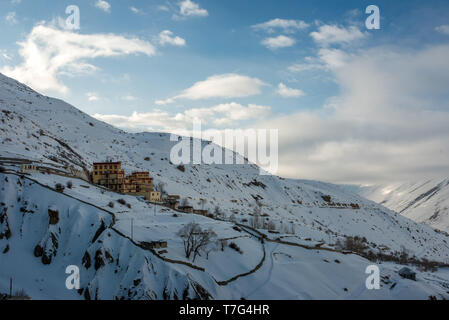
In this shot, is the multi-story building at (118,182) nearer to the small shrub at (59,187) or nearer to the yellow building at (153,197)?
the yellow building at (153,197)

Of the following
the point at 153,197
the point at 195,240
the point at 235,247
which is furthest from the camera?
the point at 153,197

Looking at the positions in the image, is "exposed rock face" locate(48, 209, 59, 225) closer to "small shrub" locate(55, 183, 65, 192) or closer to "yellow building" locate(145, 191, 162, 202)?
"small shrub" locate(55, 183, 65, 192)

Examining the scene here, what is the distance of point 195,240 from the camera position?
144 feet

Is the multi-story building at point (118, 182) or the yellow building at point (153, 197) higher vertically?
the multi-story building at point (118, 182)

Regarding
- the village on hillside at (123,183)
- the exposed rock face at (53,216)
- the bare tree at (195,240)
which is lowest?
the bare tree at (195,240)

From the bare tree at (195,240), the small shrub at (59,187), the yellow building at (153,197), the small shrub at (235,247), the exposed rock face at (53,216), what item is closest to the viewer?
the exposed rock face at (53,216)

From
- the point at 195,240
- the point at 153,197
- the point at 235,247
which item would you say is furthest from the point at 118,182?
the point at 235,247

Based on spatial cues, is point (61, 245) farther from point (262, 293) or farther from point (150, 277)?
point (262, 293)

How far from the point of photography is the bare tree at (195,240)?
43.2m

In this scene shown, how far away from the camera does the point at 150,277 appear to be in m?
36.0

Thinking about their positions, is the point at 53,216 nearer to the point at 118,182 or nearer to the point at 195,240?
the point at 195,240

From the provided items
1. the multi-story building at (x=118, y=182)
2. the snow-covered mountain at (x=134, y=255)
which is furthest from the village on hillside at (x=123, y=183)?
the snow-covered mountain at (x=134, y=255)

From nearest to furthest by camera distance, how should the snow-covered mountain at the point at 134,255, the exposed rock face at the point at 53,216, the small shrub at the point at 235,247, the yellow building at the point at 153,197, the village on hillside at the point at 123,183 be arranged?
the snow-covered mountain at the point at 134,255 → the exposed rock face at the point at 53,216 → the small shrub at the point at 235,247 → the yellow building at the point at 153,197 → the village on hillside at the point at 123,183

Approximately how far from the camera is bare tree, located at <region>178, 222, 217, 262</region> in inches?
1699
